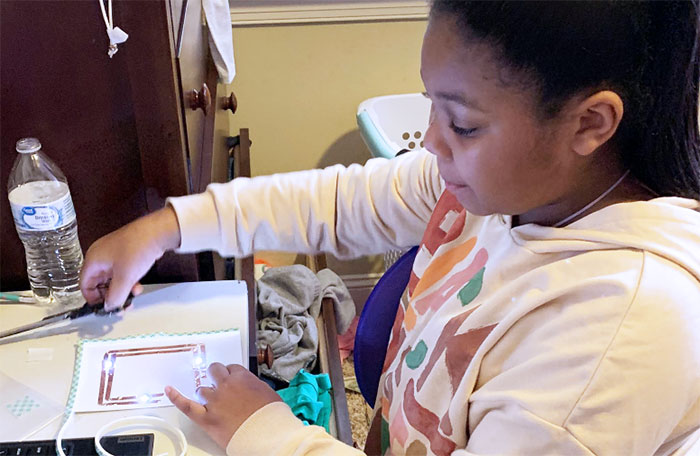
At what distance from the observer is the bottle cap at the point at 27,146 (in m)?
0.72

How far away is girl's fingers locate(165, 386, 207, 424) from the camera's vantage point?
26.4 inches

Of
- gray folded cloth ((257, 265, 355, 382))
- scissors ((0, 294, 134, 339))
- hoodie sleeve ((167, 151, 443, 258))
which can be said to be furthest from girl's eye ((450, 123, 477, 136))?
gray folded cloth ((257, 265, 355, 382))

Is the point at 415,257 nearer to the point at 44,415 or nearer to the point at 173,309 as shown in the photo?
the point at 173,309

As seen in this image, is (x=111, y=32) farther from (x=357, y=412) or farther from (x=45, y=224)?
(x=357, y=412)

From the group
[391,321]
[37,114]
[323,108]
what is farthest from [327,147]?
[37,114]

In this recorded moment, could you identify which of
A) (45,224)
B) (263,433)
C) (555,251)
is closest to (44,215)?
(45,224)

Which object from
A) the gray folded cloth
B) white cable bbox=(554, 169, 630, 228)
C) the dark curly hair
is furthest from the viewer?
the gray folded cloth

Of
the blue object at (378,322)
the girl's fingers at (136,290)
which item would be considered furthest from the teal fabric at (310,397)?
the girl's fingers at (136,290)

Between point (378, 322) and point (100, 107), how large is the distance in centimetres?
44

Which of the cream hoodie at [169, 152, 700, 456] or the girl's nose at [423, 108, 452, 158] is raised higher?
the girl's nose at [423, 108, 452, 158]

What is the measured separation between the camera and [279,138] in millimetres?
1679

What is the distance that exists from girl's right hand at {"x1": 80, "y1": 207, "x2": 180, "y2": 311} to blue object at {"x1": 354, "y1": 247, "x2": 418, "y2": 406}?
277 millimetres

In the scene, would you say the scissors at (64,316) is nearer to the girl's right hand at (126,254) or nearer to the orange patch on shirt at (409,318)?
the girl's right hand at (126,254)

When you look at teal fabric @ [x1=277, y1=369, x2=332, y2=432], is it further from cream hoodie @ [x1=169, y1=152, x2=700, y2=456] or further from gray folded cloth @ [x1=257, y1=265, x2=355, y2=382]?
cream hoodie @ [x1=169, y1=152, x2=700, y2=456]
